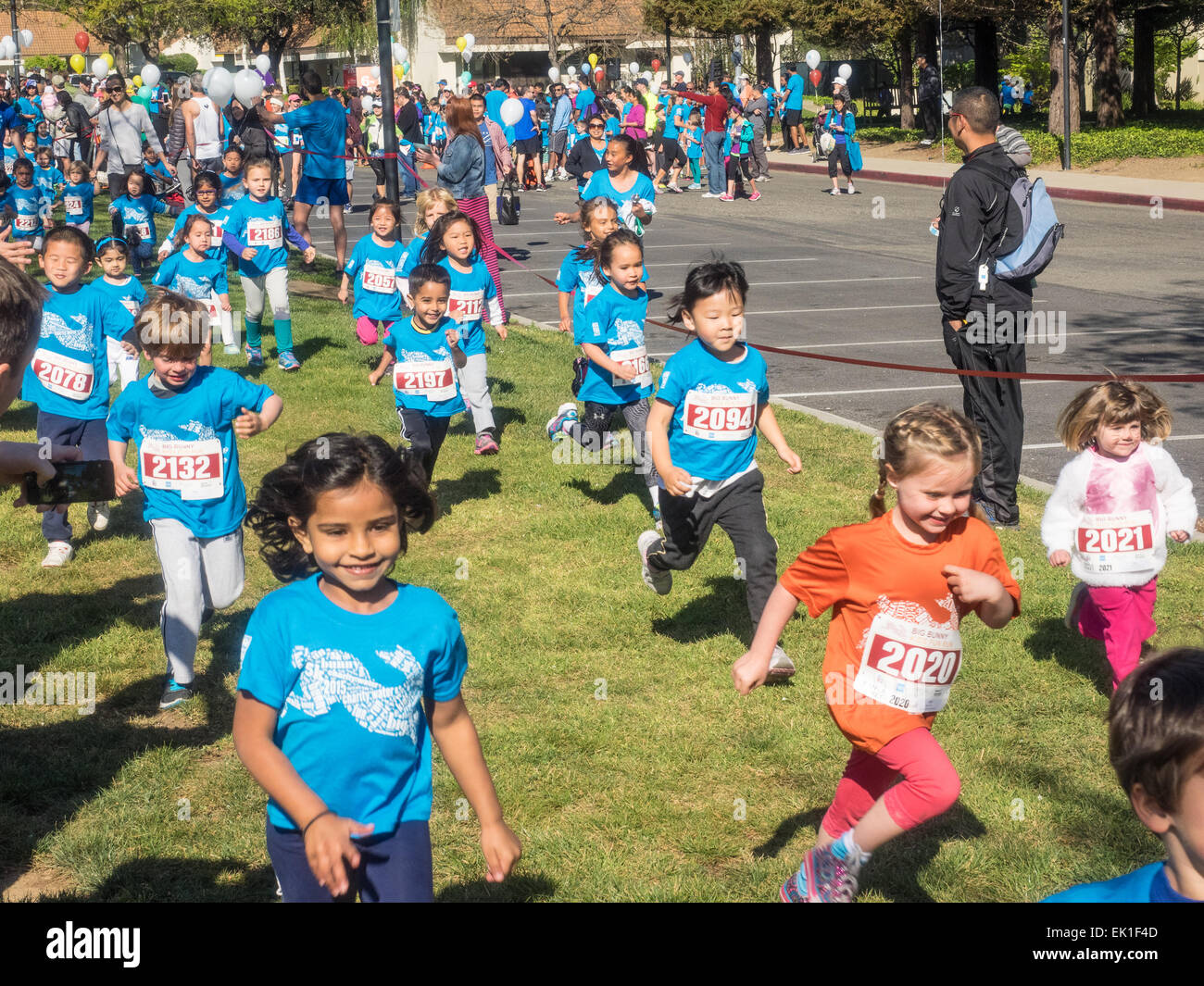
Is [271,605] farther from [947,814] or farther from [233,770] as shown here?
[947,814]

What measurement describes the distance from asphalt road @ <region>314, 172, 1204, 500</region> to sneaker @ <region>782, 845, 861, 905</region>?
5.32m

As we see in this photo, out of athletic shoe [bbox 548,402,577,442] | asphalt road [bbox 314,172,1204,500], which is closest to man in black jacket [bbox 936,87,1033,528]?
asphalt road [bbox 314,172,1204,500]

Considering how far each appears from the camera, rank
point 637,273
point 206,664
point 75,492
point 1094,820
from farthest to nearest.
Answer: point 637,273 < point 206,664 < point 1094,820 < point 75,492

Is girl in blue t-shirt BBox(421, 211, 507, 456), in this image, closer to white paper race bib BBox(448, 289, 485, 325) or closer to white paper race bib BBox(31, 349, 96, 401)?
white paper race bib BBox(448, 289, 485, 325)

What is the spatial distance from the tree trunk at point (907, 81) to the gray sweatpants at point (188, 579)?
3808 centimetres

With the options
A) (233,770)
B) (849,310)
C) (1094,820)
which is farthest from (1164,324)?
(233,770)

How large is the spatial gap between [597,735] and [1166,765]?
3502mm

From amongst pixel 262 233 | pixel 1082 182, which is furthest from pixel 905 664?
pixel 1082 182

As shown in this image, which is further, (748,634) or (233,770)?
(748,634)

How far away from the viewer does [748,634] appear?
648 centimetres

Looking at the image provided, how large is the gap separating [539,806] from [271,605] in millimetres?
1998

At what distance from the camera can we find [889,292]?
54.2 feet

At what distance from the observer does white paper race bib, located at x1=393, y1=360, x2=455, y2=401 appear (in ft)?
27.1
